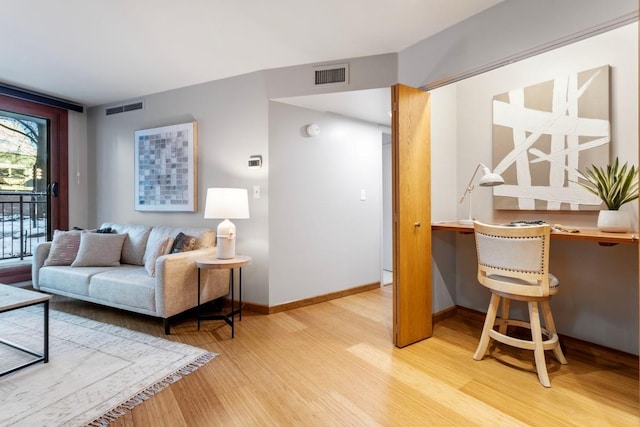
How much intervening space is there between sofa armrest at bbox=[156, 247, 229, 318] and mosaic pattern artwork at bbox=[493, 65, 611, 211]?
2699mm

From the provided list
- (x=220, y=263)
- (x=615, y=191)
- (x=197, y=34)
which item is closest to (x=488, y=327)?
(x=615, y=191)

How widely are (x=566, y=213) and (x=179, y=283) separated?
312cm

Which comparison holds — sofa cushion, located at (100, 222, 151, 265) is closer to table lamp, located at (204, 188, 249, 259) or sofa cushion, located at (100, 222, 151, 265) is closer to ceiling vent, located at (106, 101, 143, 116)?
table lamp, located at (204, 188, 249, 259)

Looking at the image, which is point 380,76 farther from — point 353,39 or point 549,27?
point 549,27

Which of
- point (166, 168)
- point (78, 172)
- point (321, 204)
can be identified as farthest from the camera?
point (78, 172)

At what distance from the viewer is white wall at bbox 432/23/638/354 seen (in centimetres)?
221

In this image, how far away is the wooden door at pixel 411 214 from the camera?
8.05ft

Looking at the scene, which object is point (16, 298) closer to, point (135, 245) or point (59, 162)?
point (135, 245)

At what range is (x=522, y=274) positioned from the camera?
204 centimetres

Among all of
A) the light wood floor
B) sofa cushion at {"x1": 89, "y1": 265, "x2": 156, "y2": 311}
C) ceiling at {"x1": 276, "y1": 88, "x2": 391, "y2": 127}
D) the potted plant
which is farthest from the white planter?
sofa cushion at {"x1": 89, "y1": 265, "x2": 156, "y2": 311}

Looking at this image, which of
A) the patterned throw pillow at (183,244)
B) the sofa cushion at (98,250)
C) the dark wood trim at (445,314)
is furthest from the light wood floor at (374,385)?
the sofa cushion at (98,250)

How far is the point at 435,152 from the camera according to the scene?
299 centimetres

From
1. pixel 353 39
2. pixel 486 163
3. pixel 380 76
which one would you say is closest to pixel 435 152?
pixel 486 163

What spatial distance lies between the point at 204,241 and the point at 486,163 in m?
2.77
